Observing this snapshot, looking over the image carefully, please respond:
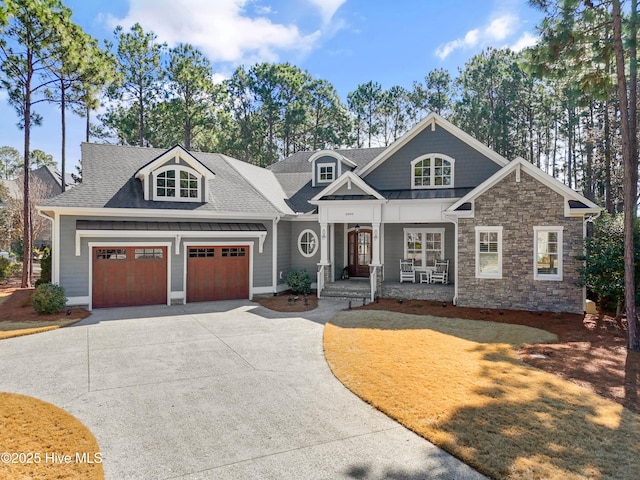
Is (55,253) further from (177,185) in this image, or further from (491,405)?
(491,405)

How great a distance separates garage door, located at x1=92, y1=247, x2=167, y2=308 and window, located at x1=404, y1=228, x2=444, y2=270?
1042 cm

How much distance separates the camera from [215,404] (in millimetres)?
6391

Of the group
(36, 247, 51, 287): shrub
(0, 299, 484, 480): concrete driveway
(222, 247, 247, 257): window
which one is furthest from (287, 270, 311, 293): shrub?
(36, 247, 51, 287): shrub

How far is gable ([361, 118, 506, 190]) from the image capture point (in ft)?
55.4

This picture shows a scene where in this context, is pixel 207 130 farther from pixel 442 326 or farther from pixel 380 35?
pixel 442 326

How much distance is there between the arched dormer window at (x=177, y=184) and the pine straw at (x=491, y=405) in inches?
368

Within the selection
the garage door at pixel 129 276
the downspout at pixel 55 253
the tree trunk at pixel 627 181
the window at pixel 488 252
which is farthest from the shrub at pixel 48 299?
the tree trunk at pixel 627 181

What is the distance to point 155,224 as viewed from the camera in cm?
1520

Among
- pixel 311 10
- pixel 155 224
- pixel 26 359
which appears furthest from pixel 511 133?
pixel 26 359

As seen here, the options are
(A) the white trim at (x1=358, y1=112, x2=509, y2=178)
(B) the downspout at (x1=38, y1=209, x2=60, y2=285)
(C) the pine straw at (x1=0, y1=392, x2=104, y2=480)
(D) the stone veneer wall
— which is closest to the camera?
(C) the pine straw at (x1=0, y1=392, x2=104, y2=480)

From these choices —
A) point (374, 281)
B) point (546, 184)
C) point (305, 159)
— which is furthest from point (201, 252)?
point (546, 184)

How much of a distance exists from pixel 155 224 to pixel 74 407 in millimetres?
9871

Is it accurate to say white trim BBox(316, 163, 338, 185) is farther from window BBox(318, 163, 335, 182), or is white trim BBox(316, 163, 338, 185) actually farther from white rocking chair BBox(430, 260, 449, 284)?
white rocking chair BBox(430, 260, 449, 284)

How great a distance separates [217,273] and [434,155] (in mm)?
10687
